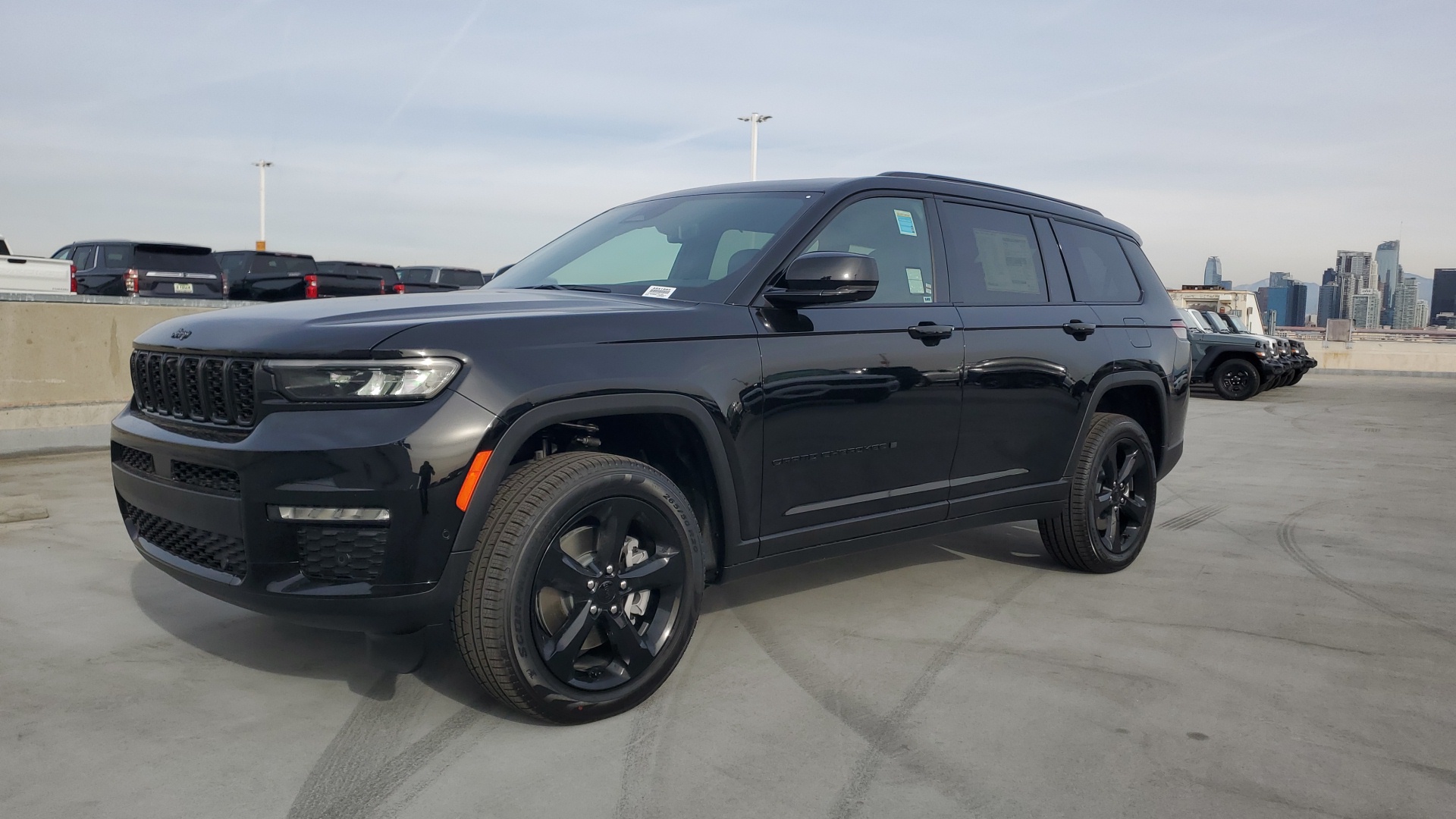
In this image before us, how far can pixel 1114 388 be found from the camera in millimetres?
5676

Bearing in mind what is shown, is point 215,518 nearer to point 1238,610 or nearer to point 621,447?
point 621,447

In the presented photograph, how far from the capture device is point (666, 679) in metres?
3.83

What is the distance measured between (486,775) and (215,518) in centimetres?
106

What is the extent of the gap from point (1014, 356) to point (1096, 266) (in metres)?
1.20

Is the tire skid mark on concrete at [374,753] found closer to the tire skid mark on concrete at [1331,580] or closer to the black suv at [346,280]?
the tire skid mark on concrete at [1331,580]

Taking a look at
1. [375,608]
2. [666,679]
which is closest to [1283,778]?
[666,679]

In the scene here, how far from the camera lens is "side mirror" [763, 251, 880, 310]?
3814 mm

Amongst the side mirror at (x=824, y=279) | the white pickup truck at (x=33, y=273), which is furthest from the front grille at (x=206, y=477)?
the white pickup truck at (x=33, y=273)

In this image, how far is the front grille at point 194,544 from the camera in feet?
10.5

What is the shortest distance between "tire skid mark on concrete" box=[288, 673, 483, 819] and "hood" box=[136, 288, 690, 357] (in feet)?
3.74

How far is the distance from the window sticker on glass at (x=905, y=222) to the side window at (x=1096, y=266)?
1.21 metres

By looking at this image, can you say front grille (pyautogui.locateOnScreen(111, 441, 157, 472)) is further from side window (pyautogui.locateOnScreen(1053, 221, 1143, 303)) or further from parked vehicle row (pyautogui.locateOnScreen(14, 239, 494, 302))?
parked vehicle row (pyautogui.locateOnScreen(14, 239, 494, 302))

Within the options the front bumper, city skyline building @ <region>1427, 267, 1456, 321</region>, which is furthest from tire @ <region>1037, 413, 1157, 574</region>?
city skyline building @ <region>1427, 267, 1456, 321</region>

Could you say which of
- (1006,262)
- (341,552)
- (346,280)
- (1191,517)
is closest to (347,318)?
(341,552)
